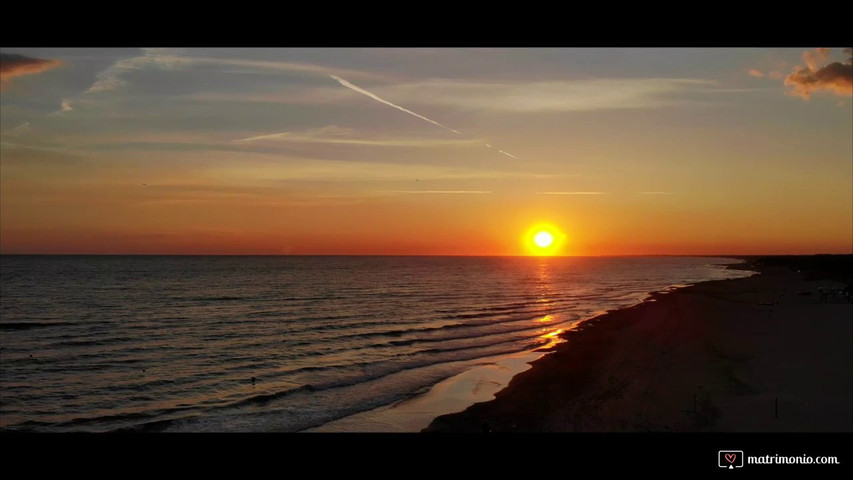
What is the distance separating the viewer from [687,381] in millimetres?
21453

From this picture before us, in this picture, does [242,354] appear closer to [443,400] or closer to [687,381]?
[443,400]

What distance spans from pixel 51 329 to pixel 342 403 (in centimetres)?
3180

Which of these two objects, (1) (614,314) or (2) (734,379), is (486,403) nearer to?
(2) (734,379)

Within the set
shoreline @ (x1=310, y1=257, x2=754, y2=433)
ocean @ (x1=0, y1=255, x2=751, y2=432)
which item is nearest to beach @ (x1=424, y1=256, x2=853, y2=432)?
shoreline @ (x1=310, y1=257, x2=754, y2=433)

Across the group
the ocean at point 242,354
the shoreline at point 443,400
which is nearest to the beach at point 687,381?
the shoreline at point 443,400

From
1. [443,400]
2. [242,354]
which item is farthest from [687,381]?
[242,354]

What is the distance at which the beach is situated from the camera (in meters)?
16.5

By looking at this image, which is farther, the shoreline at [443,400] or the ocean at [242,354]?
the ocean at [242,354]

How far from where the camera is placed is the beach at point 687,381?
1647cm

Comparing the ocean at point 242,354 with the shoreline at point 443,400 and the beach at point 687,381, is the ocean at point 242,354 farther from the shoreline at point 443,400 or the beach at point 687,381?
the beach at point 687,381

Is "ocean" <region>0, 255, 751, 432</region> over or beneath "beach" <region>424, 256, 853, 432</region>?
beneath

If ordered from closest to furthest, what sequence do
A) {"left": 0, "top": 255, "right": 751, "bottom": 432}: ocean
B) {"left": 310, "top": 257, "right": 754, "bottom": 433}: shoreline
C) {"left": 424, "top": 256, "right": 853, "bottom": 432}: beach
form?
{"left": 424, "top": 256, "right": 853, "bottom": 432}: beach
{"left": 310, "top": 257, "right": 754, "bottom": 433}: shoreline
{"left": 0, "top": 255, "right": 751, "bottom": 432}: ocean

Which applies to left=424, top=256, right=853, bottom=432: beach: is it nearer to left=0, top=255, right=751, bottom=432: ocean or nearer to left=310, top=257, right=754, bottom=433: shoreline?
left=310, top=257, right=754, bottom=433: shoreline
